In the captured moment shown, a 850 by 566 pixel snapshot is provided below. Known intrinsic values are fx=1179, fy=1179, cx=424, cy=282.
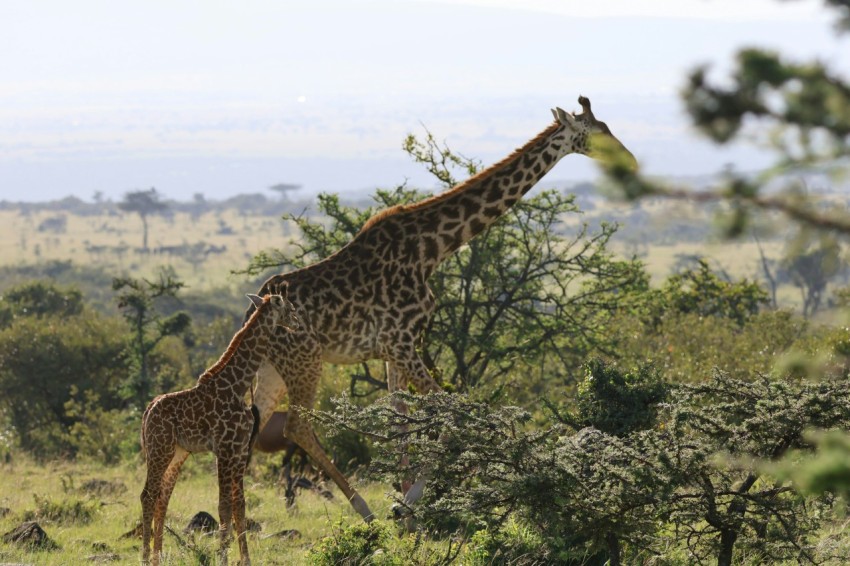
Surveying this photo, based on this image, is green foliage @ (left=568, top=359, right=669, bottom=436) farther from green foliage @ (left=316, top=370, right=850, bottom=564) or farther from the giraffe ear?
the giraffe ear

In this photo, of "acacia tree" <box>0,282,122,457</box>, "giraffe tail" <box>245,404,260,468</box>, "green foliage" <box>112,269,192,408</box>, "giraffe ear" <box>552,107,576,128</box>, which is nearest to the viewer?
"giraffe tail" <box>245,404,260,468</box>

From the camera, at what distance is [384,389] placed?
1644 cm

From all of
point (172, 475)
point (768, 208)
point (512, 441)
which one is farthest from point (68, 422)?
point (768, 208)

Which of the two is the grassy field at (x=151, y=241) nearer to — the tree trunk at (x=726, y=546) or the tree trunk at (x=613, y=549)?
the tree trunk at (x=613, y=549)

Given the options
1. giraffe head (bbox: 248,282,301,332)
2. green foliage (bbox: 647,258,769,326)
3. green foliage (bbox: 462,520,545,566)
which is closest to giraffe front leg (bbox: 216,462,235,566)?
giraffe head (bbox: 248,282,301,332)

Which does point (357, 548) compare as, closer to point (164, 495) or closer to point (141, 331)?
point (164, 495)

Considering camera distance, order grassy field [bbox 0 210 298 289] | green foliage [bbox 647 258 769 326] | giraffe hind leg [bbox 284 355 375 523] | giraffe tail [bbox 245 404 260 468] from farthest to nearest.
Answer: grassy field [bbox 0 210 298 289] → green foliage [bbox 647 258 769 326] → giraffe hind leg [bbox 284 355 375 523] → giraffe tail [bbox 245 404 260 468]

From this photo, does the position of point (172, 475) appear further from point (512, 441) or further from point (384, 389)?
point (384, 389)

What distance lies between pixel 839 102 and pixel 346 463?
12.5 metres

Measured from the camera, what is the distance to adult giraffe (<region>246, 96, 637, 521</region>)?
1009cm

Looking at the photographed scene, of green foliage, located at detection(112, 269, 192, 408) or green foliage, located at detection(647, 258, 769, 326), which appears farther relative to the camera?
green foliage, located at detection(647, 258, 769, 326)

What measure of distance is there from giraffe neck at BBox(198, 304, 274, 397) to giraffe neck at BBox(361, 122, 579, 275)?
166 centimetres

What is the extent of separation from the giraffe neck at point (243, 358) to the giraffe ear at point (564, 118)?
129 inches

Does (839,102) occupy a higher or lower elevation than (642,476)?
higher
